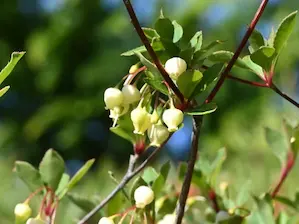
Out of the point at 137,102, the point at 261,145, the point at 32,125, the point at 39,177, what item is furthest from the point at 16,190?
the point at 32,125

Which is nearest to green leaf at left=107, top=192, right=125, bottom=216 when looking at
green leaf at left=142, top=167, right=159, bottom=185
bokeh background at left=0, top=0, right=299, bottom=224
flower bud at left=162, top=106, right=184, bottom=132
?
green leaf at left=142, top=167, right=159, bottom=185

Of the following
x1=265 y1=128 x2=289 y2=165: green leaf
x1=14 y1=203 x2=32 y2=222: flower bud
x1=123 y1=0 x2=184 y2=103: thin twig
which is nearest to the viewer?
x1=123 y1=0 x2=184 y2=103: thin twig

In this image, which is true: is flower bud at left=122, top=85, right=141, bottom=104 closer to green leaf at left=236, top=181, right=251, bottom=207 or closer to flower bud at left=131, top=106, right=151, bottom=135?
flower bud at left=131, top=106, right=151, bottom=135

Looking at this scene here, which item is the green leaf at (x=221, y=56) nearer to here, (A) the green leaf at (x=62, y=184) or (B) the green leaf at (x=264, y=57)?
(B) the green leaf at (x=264, y=57)

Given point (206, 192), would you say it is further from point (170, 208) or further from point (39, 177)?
point (39, 177)

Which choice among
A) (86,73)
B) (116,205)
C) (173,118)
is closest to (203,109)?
(173,118)

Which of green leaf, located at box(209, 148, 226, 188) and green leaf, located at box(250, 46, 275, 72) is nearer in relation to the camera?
green leaf, located at box(250, 46, 275, 72)
